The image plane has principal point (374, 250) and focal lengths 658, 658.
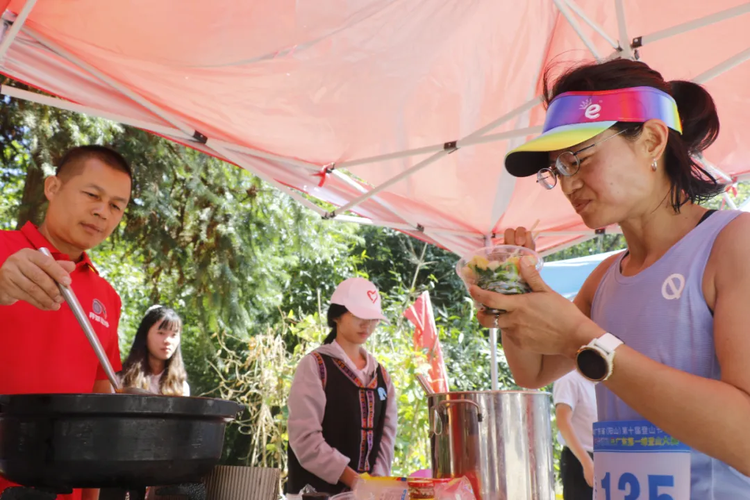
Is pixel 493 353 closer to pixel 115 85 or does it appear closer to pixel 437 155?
pixel 437 155

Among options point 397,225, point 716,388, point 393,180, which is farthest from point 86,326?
point 397,225

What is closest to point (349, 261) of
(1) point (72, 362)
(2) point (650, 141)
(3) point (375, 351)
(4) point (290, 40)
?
(3) point (375, 351)

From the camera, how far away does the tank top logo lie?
1.43 m

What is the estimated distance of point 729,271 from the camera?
4.42 ft

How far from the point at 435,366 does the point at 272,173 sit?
394 cm

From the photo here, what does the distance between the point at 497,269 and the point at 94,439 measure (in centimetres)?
99

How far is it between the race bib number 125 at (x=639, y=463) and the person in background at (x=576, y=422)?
3174 mm

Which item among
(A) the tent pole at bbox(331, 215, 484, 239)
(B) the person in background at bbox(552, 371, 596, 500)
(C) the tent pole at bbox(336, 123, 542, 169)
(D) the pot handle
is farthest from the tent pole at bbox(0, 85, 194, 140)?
(B) the person in background at bbox(552, 371, 596, 500)

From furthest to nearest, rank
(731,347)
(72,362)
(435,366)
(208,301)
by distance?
(435,366) → (208,301) → (72,362) → (731,347)

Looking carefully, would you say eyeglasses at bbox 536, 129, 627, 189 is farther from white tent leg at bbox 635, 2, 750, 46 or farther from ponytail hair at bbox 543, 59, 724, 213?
white tent leg at bbox 635, 2, 750, 46

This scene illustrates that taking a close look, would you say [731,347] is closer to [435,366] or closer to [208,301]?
[208,301]

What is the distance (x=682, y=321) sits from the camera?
4.64ft

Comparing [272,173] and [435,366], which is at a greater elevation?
Result: [272,173]

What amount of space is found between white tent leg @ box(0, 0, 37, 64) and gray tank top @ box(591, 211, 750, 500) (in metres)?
2.51
